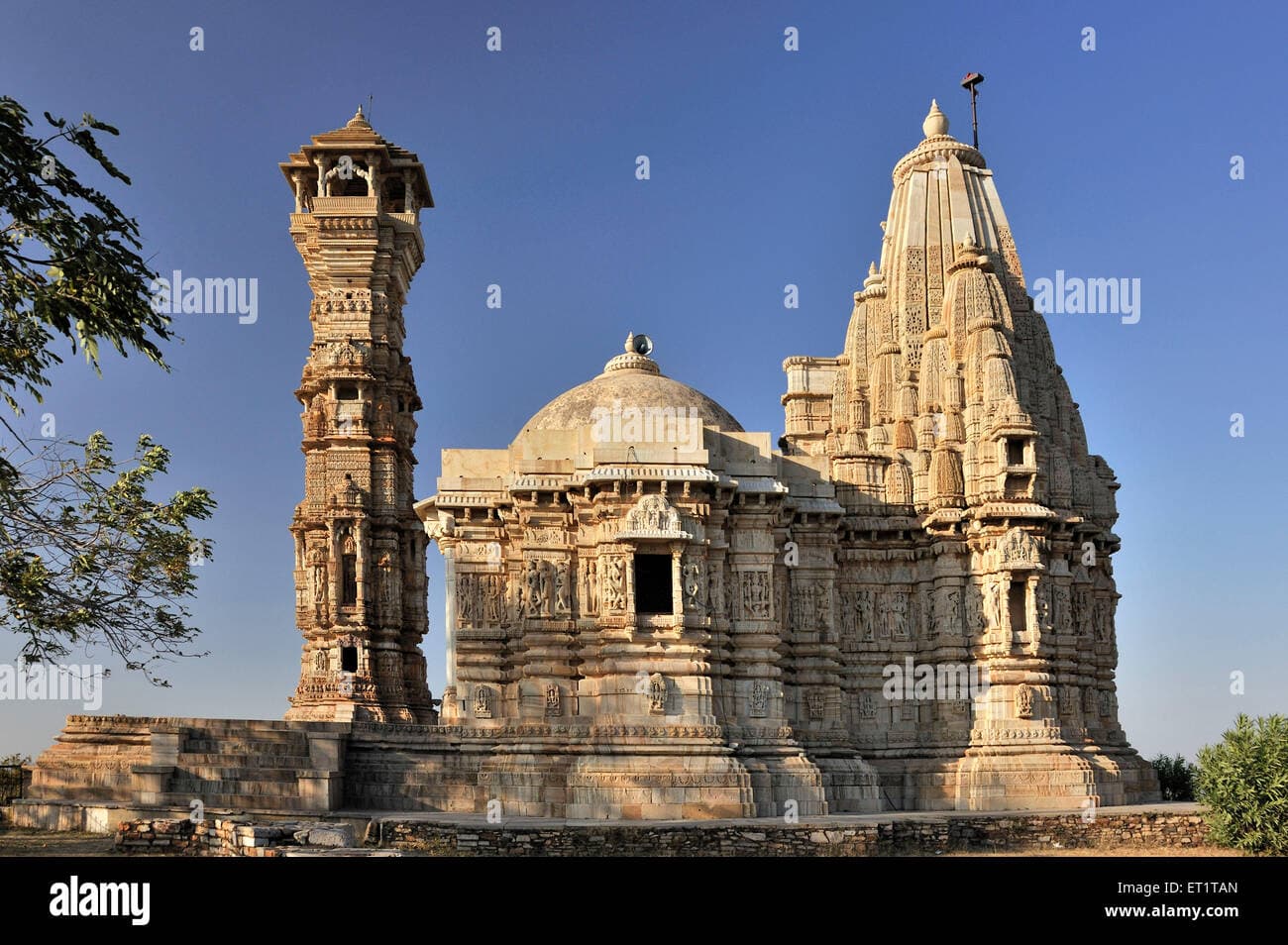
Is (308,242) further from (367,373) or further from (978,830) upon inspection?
(978,830)

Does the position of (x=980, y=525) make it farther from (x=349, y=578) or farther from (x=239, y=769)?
(x=239, y=769)

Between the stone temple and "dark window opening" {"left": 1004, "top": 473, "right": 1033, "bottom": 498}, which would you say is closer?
the stone temple

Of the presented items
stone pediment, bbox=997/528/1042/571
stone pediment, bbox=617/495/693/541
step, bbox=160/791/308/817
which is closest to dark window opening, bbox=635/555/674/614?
stone pediment, bbox=617/495/693/541

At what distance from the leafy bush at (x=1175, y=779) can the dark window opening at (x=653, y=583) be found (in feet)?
Result: 50.5

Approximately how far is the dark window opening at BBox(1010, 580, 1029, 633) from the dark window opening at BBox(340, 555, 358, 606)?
1701 cm

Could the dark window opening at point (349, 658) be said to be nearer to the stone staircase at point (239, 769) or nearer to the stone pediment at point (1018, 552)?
the stone staircase at point (239, 769)

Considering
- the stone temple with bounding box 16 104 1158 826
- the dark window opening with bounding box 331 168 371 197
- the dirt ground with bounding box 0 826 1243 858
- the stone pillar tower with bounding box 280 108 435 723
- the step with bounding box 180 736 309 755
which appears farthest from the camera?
the dark window opening with bounding box 331 168 371 197

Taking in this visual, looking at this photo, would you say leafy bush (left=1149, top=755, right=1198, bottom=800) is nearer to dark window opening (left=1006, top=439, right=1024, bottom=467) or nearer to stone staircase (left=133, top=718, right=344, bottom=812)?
dark window opening (left=1006, top=439, right=1024, bottom=467)

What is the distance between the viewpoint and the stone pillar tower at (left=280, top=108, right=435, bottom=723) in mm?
34031

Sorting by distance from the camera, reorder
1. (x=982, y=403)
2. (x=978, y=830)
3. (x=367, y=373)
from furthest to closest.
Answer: (x=367, y=373)
(x=982, y=403)
(x=978, y=830)

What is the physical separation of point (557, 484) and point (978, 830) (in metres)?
11.2

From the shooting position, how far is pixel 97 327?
43.3ft
